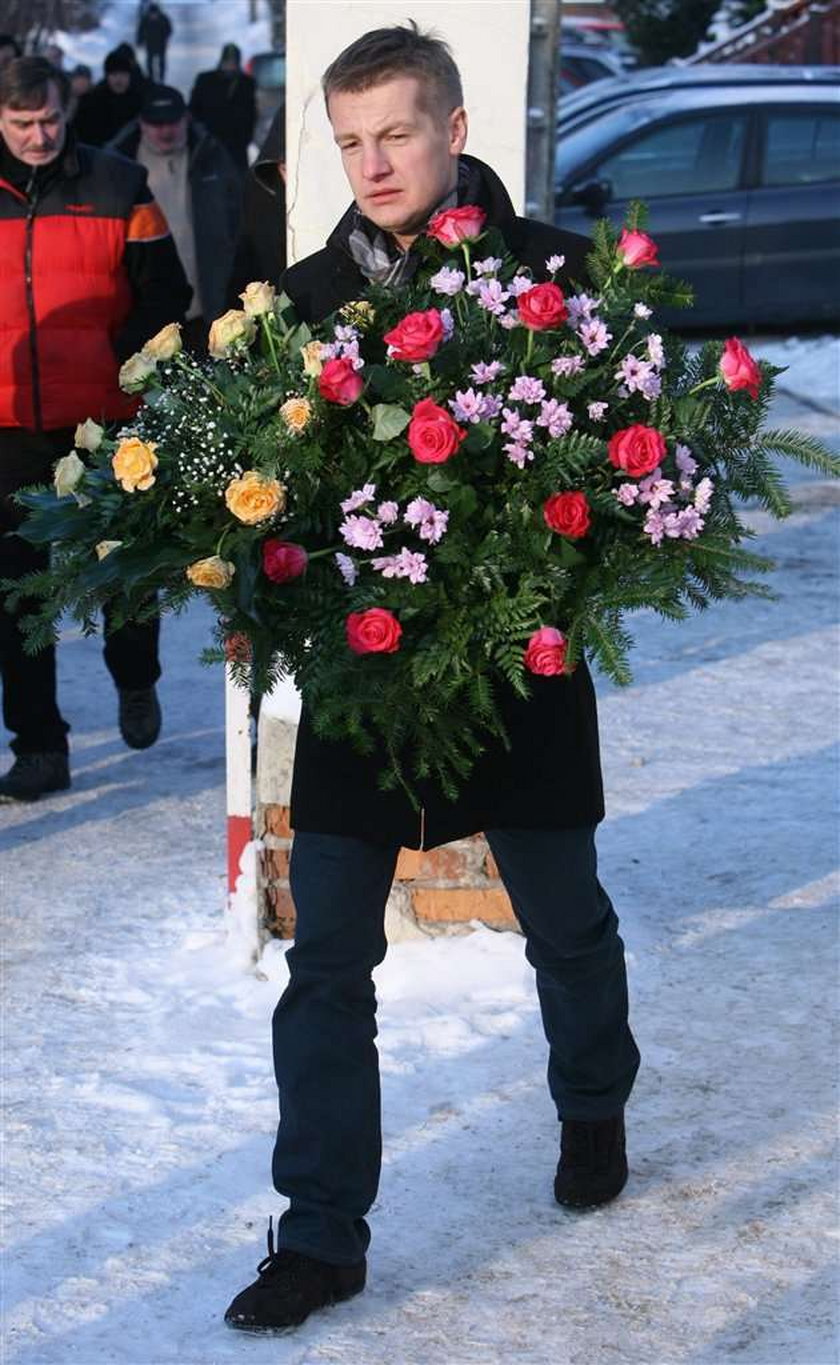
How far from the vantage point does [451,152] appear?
3.31 metres

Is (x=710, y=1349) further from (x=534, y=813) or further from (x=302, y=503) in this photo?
(x=302, y=503)

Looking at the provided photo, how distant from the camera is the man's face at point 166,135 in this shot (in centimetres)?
854

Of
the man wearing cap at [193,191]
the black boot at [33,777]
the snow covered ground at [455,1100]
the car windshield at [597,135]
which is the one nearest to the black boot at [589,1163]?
the snow covered ground at [455,1100]

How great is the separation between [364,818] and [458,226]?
0.86 meters

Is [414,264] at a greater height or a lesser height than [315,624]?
greater

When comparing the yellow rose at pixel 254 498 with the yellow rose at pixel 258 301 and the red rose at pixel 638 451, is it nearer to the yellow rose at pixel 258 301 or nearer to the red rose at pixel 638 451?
the yellow rose at pixel 258 301

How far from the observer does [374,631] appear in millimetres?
2932

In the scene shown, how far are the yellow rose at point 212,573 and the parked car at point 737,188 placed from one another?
10760mm

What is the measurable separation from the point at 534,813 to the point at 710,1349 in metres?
0.82

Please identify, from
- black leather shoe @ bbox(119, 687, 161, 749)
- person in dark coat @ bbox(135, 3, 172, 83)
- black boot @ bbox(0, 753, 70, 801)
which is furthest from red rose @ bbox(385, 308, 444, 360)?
person in dark coat @ bbox(135, 3, 172, 83)

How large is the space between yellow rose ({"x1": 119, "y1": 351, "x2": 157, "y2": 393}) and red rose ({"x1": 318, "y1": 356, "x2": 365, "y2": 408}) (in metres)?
0.33

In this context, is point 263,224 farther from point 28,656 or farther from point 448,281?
point 448,281

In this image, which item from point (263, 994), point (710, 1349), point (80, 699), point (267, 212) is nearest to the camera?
point (710, 1349)

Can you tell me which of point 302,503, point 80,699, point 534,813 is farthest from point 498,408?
point 80,699
